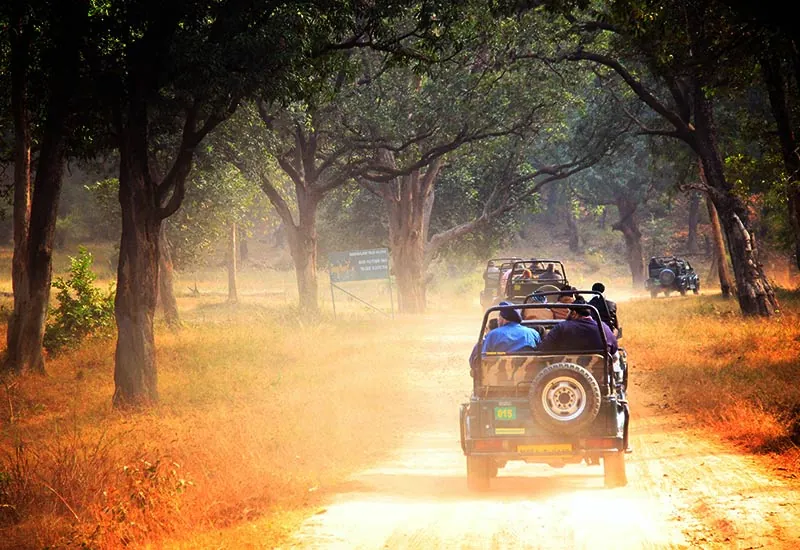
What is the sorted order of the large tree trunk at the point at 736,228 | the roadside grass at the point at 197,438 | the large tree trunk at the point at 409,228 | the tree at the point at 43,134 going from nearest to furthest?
the roadside grass at the point at 197,438 < the tree at the point at 43,134 < the large tree trunk at the point at 736,228 < the large tree trunk at the point at 409,228

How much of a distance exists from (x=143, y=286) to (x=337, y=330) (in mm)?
12283

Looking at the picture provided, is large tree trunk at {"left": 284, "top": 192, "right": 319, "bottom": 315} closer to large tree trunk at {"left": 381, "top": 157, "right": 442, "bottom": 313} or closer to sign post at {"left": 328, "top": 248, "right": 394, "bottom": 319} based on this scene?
sign post at {"left": 328, "top": 248, "right": 394, "bottom": 319}

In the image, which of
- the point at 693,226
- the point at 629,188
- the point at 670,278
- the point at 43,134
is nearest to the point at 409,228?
the point at 670,278

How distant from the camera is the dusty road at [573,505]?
6465 millimetres

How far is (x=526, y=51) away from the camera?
24.3m

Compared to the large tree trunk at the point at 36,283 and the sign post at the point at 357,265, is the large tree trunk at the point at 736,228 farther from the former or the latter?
the large tree trunk at the point at 36,283

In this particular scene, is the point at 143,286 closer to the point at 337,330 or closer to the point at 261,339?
the point at 261,339

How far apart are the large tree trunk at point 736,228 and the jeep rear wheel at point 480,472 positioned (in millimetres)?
15823

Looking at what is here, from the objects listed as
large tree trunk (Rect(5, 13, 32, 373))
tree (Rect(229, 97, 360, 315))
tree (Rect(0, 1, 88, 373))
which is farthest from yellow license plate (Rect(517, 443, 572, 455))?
tree (Rect(229, 97, 360, 315))

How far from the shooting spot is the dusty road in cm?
646

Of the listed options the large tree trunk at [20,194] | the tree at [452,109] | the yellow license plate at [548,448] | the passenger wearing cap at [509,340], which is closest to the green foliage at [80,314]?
the large tree trunk at [20,194]

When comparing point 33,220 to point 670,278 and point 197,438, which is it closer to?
point 197,438

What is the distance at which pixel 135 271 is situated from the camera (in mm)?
13781

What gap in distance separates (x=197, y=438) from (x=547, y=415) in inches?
198
